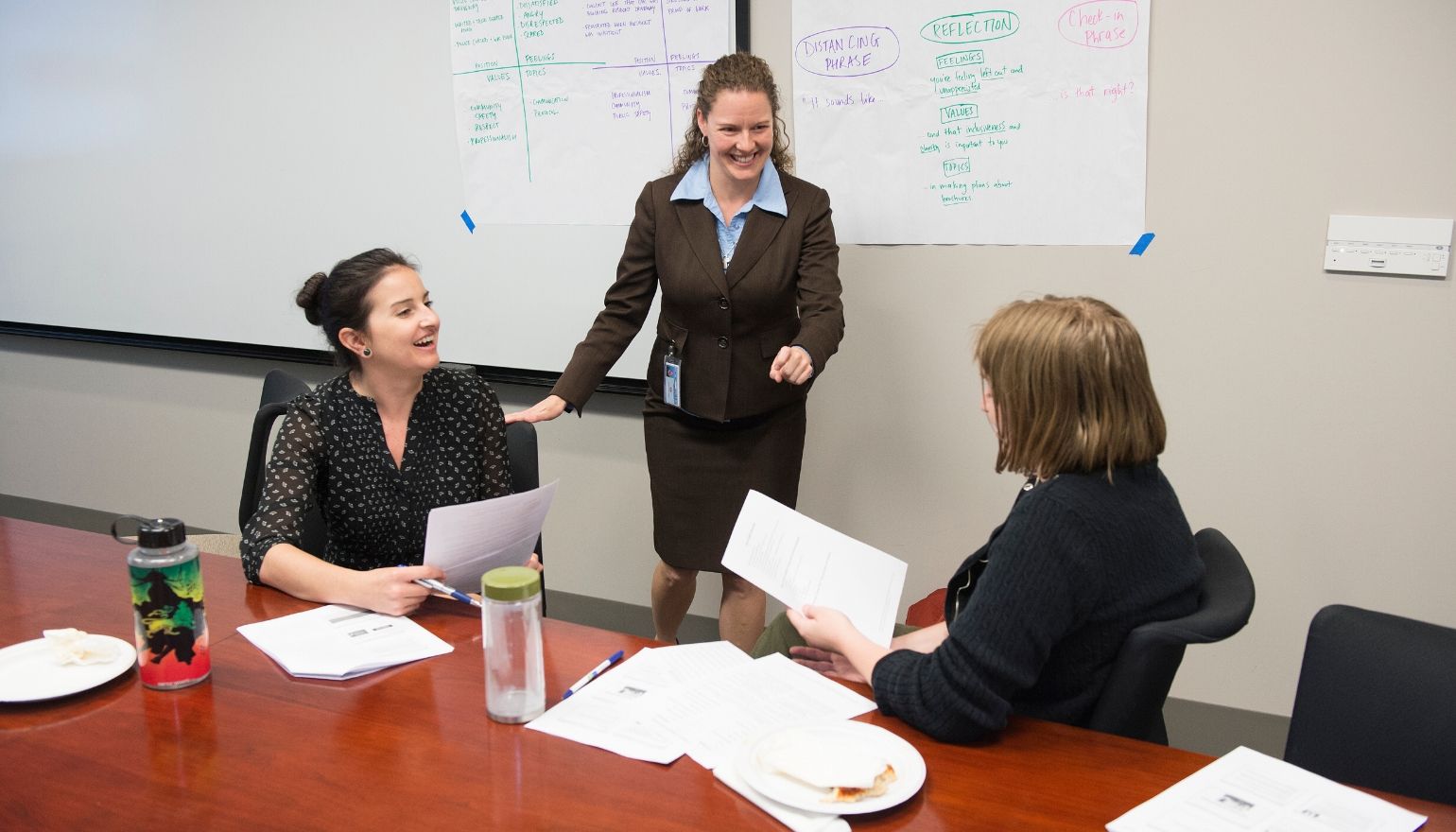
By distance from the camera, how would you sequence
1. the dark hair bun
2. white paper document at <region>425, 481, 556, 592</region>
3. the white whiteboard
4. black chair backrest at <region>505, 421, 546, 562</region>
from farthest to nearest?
the white whiteboard → black chair backrest at <region>505, 421, 546, 562</region> → the dark hair bun → white paper document at <region>425, 481, 556, 592</region>

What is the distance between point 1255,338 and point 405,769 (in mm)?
2190

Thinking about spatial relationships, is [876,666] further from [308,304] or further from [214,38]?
[214,38]

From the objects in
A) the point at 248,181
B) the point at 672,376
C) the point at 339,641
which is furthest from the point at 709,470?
the point at 248,181

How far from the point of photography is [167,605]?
140 centimetres

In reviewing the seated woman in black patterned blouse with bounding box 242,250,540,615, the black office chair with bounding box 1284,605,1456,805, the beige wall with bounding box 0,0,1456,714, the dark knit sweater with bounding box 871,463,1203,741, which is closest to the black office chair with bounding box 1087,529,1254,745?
the dark knit sweater with bounding box 871,463,1203,741

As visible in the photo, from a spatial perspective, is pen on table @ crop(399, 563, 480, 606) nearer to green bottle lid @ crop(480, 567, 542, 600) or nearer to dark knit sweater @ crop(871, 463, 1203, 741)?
green bottle lid @ crop(480, 567, 542, 600)

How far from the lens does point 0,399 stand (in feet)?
15.2

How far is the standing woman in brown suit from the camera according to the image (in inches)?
98.9

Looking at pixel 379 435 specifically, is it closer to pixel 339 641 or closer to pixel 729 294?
pixel 339 641

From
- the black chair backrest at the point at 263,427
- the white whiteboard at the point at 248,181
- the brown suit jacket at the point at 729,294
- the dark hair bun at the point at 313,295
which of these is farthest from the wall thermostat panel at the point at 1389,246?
the black chair backrest at the point at 263,427

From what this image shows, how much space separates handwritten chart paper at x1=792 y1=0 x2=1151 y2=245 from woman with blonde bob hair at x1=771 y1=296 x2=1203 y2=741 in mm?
1448

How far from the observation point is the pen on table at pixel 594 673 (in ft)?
4.61

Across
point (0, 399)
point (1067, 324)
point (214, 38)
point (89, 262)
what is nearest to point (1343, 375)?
point (1067, 324)

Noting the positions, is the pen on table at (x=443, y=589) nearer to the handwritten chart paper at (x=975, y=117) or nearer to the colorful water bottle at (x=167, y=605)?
the colorful water bottle at (x=167, y=605)
